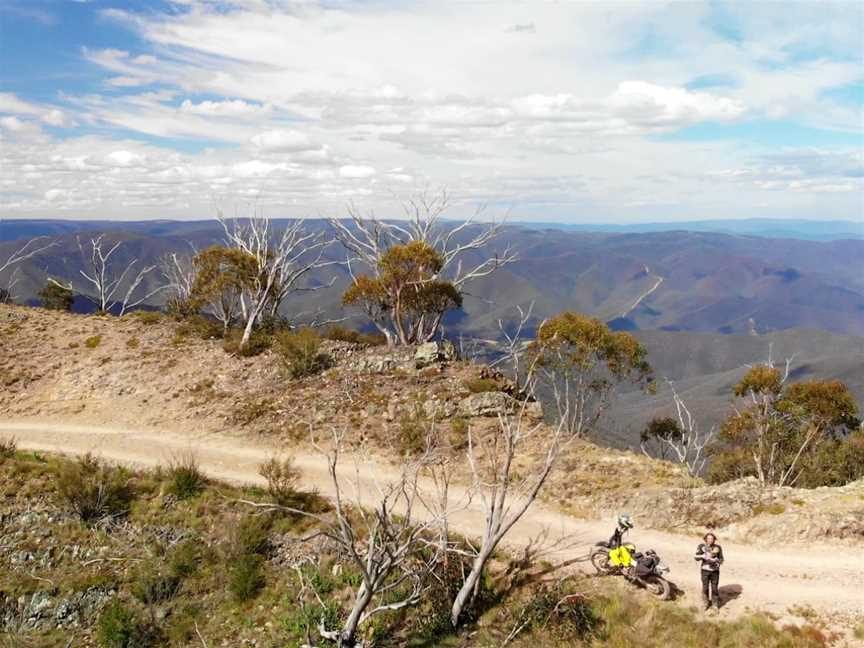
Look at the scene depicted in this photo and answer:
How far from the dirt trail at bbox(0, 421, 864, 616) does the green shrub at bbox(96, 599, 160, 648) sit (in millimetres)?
6109

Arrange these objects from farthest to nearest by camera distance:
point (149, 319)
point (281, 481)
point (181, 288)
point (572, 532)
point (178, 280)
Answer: point (178, 280)
point (181, 288)
point (149, 319)
point (281, 481)
point (572, 532)

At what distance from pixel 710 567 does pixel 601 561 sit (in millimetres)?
2892

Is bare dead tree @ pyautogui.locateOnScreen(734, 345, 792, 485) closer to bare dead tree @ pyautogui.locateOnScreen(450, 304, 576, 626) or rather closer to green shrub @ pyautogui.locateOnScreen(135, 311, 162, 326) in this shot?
bare dead tree @ pyautogui.locateOnScreen(450, 304, 576, 626)

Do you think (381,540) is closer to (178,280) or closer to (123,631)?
(123,631)

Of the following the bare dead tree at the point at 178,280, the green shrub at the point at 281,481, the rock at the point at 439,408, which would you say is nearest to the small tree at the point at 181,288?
the bare dead tree at the point at 178,280

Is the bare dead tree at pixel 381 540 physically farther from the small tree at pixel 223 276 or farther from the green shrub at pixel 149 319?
the green shrub at pixel 149 319

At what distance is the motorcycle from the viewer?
16109 millimetres

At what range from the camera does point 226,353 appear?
33.3 m

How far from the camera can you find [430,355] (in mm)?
31797

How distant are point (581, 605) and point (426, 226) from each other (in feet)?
98.8

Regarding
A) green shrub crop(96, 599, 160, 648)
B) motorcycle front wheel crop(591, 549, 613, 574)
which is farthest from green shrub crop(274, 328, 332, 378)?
motorcycle front wheel crop(591, 549, 613, 574)

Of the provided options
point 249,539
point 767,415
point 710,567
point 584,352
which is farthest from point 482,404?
point 767,415

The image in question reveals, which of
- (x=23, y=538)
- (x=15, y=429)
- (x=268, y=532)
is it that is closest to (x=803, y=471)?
(x=268, y=532)

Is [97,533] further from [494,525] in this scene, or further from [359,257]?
[359,257]
